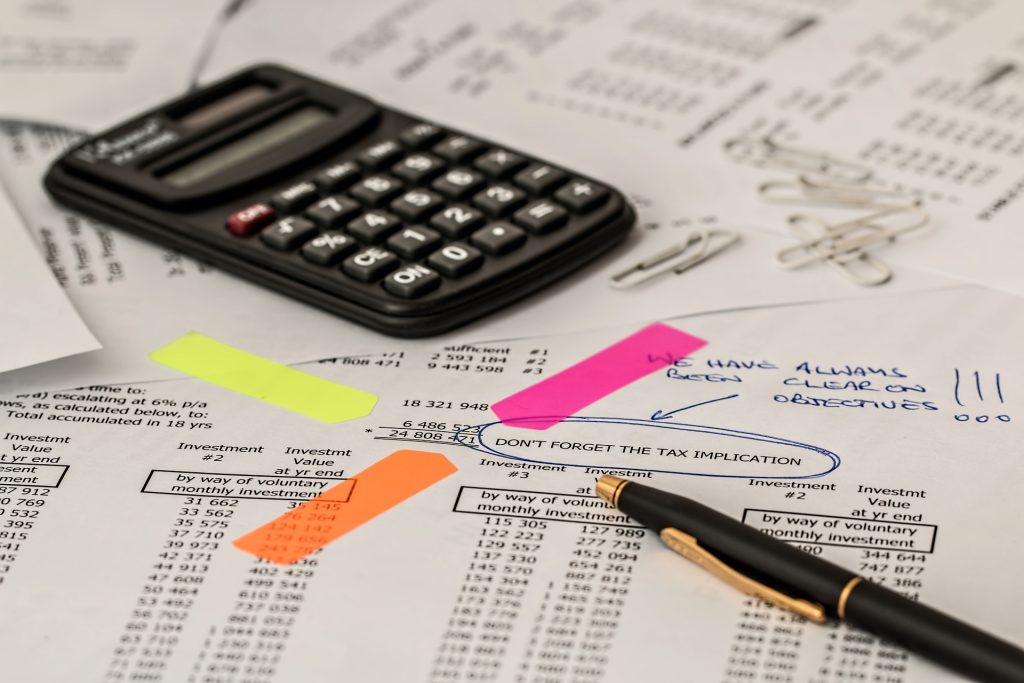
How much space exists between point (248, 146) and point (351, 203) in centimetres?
9

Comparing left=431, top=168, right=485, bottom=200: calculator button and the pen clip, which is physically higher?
left=431, top=168, right=485, bottom=200: calculator button

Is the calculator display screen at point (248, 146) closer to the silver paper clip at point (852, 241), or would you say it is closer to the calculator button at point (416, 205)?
the calculator button at point (416, 205)

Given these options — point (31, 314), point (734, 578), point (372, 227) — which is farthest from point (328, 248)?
point (734, 578)

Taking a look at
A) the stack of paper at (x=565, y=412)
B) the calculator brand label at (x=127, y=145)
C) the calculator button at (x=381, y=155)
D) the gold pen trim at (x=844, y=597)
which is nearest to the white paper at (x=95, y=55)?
the stack of paper at (x=565, y=412)

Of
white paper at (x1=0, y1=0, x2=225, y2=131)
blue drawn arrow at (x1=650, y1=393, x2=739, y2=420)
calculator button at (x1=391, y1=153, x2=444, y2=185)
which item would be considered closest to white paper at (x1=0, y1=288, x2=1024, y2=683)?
blue drawn arrow at (x1=650, y1=393, x2=739, y2=420)

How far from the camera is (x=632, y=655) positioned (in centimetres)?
40

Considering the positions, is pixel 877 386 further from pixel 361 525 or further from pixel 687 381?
pixel 361 525

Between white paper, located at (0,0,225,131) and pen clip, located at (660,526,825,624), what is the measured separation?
48 centimetres

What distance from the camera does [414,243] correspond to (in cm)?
56

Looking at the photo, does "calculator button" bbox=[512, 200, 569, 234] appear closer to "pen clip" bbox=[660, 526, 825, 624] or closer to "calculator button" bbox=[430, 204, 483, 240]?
"calculator button" bbox=[430, 204, 483, 240]

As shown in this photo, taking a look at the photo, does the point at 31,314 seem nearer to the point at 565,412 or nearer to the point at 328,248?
the point at 328,248

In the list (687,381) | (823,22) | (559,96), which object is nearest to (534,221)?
(687,381)

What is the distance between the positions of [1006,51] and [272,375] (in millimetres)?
509

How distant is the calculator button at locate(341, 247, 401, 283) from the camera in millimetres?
547
